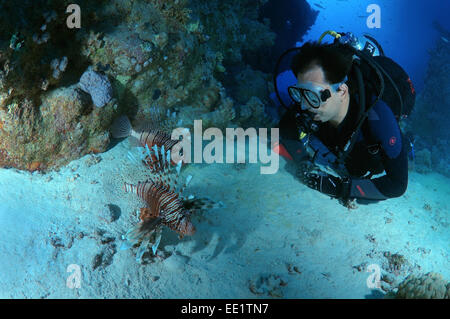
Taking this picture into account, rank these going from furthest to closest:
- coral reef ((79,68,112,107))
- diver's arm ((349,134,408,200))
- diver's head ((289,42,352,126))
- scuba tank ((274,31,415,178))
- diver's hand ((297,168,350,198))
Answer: diver's hand ((297,168,350,198)) < coral reef ((79,68,112,107)) < diver's arm ((349,134,408,200)) < scuba tank ((274,31,415,178)) < diver's head ((289,42,352,126))

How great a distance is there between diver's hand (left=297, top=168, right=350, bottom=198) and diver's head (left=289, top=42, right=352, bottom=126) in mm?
1337

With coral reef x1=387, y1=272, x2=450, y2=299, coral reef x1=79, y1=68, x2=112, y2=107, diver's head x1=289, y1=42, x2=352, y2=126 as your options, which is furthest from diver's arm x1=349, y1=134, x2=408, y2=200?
coral reef x1=79, y1=68, x2=112, y2=107


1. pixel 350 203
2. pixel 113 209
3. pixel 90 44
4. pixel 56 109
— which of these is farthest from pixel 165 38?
pixel 350 203

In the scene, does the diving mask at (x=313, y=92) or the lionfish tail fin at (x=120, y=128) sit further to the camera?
the lionfish tail fin at (x=120, y=128)

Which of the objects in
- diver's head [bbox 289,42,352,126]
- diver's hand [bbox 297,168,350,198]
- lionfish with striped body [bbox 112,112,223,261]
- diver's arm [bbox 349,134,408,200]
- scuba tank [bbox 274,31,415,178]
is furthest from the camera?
diver's hand [bbox 297,168,350,198]

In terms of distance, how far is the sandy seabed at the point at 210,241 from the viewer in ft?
8.32

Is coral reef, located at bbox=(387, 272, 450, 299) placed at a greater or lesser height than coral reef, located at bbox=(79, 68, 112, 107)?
lesser

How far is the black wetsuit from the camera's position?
3141mm

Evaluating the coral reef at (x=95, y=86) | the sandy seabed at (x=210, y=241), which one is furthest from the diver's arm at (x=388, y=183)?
the coral reef at (x=95, y=86)

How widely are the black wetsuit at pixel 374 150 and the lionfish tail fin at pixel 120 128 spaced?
3103 mm

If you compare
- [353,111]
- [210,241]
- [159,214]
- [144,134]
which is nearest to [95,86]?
[144,134]

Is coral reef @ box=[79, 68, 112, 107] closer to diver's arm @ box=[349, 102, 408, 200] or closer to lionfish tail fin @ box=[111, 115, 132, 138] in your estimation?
lionfish tail fin @ box=[111, 115, 132, 138]

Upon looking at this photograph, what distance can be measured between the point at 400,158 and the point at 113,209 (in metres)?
3.75

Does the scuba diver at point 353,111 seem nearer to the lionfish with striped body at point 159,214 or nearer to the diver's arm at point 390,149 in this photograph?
the diver's arm at point 390,149
